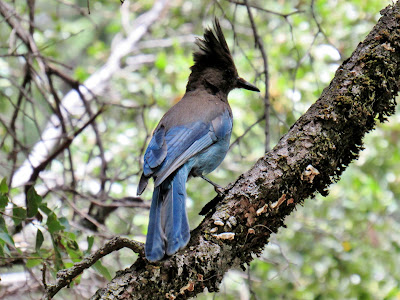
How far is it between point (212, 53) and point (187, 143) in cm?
111

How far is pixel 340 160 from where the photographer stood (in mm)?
2330

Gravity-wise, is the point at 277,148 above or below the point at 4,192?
below

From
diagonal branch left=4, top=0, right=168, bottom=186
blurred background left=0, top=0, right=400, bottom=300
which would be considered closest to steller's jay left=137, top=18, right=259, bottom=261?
blurred background left=0, top=0, right=400, bottom=300

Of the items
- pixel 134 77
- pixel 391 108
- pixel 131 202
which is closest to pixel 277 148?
pixel 391 108

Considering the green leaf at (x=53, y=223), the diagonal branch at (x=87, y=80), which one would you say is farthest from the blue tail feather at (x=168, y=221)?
the diagonal branch at (x=87, y=80)

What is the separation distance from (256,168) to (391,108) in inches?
28.1

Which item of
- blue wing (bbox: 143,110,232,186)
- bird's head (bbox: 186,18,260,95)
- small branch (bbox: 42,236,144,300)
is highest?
bird's head (bbox: 186,18,260,95)

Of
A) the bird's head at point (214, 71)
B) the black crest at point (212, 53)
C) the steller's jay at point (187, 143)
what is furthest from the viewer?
the bird's head at point (214, 71)

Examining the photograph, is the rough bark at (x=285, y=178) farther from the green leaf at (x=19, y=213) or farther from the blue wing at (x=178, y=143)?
the green leaf at (x=19, y=213)

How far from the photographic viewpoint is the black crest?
12.8 ft

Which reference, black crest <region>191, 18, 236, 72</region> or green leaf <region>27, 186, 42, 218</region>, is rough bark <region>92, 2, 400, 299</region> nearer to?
green leaf <region>27, 186, 42, 218</region>

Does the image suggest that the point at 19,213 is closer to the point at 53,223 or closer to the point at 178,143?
the point at 53,223

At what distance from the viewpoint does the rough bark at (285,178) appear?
1.98 meters

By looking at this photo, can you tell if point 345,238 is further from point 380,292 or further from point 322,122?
point 322,122
